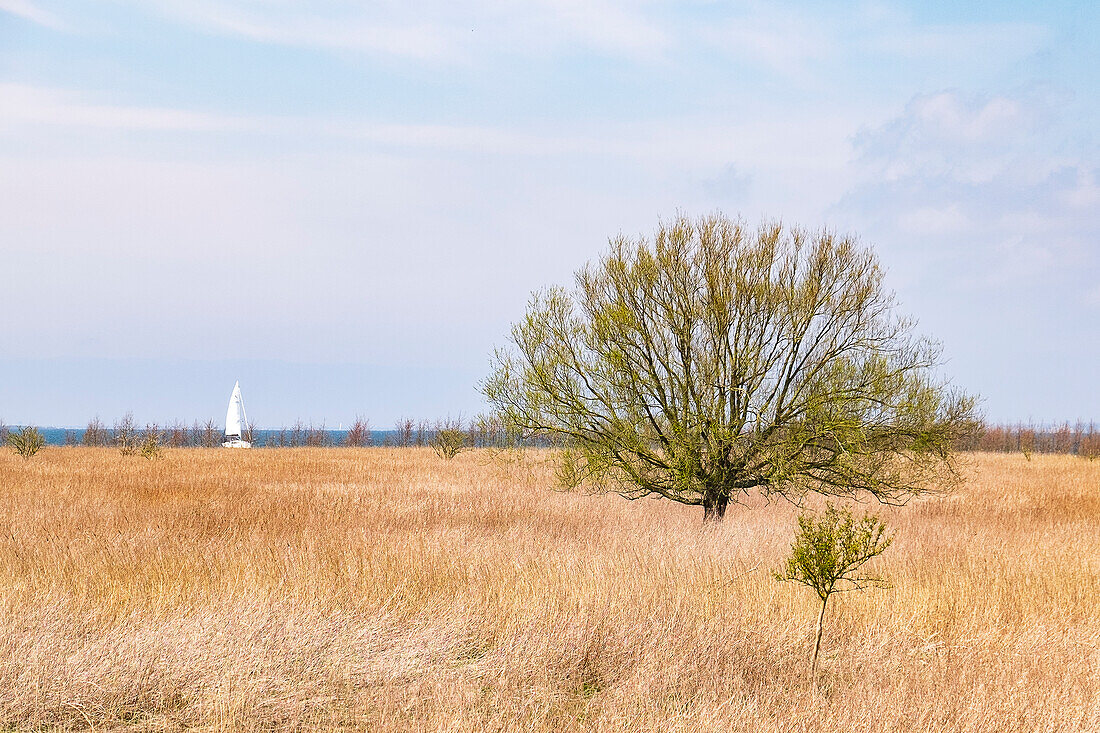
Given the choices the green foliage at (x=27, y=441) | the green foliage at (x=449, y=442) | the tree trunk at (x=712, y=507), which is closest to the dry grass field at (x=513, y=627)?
the tree trunk at (x=712, y=507)

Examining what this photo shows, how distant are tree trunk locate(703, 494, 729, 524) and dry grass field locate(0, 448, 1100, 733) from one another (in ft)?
1.16

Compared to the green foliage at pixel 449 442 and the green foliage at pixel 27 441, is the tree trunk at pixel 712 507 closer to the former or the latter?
the green foliage at pixel 449 442

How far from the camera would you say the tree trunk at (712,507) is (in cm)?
1245

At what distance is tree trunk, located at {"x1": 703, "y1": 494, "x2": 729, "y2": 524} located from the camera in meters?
12.5

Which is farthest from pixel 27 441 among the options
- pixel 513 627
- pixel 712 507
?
pixel 513 627

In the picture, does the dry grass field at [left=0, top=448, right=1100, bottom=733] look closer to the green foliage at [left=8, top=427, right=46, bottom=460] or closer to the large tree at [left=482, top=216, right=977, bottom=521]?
the large tree at [left=482, top=216, right=977, bottom=521]

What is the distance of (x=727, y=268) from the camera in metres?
11.6

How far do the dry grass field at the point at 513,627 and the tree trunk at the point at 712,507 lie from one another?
35 centimetres

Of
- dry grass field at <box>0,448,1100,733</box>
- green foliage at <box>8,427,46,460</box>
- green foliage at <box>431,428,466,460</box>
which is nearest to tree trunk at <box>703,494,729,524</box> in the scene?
dry grass field at <box>0,448,1100,733</box>

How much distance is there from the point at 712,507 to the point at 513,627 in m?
7.04

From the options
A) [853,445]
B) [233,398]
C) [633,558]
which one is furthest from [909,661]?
[233,398]

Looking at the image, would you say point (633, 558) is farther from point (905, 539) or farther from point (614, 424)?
point (905, 539)

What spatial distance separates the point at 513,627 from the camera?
20.5ft

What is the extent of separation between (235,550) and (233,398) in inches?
1504
